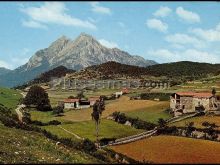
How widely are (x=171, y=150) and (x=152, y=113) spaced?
5666 cm

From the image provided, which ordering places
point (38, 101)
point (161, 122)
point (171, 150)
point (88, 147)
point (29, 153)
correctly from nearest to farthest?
1. point (29, 153)
2. point (171, 150)
3. point (88, 147)
4. point (161, 122)
5. point (38, 101)

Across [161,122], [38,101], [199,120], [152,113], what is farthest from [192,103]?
[38,101]

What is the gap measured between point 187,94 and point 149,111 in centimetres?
1516

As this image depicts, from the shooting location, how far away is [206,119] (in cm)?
11919

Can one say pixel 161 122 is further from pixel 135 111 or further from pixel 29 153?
pixel 29 153

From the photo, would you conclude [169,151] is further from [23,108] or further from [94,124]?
[23,108]

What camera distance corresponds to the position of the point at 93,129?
11456 centimetres

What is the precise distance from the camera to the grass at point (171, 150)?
68875 mm

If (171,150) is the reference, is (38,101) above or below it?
above

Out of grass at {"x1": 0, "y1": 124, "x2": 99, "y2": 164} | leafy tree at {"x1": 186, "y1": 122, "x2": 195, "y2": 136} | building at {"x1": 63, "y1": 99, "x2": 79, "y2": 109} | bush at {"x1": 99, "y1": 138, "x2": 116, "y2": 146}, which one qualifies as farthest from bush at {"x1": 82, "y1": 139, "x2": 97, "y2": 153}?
building at {"x1": 63, "y1": 99, "x2": 79, "y2": 109}

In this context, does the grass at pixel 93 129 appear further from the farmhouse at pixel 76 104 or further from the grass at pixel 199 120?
the farmhouse at pixel 76 104

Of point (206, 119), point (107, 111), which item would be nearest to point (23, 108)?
point (107, 111)

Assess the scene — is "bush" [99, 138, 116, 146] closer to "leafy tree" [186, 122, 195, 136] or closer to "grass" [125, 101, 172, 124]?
"leafy tree" [186, 122, 195, 136]

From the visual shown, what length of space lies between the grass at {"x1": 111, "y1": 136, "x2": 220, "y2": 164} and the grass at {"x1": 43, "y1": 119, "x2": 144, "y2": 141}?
1033 centimetres
